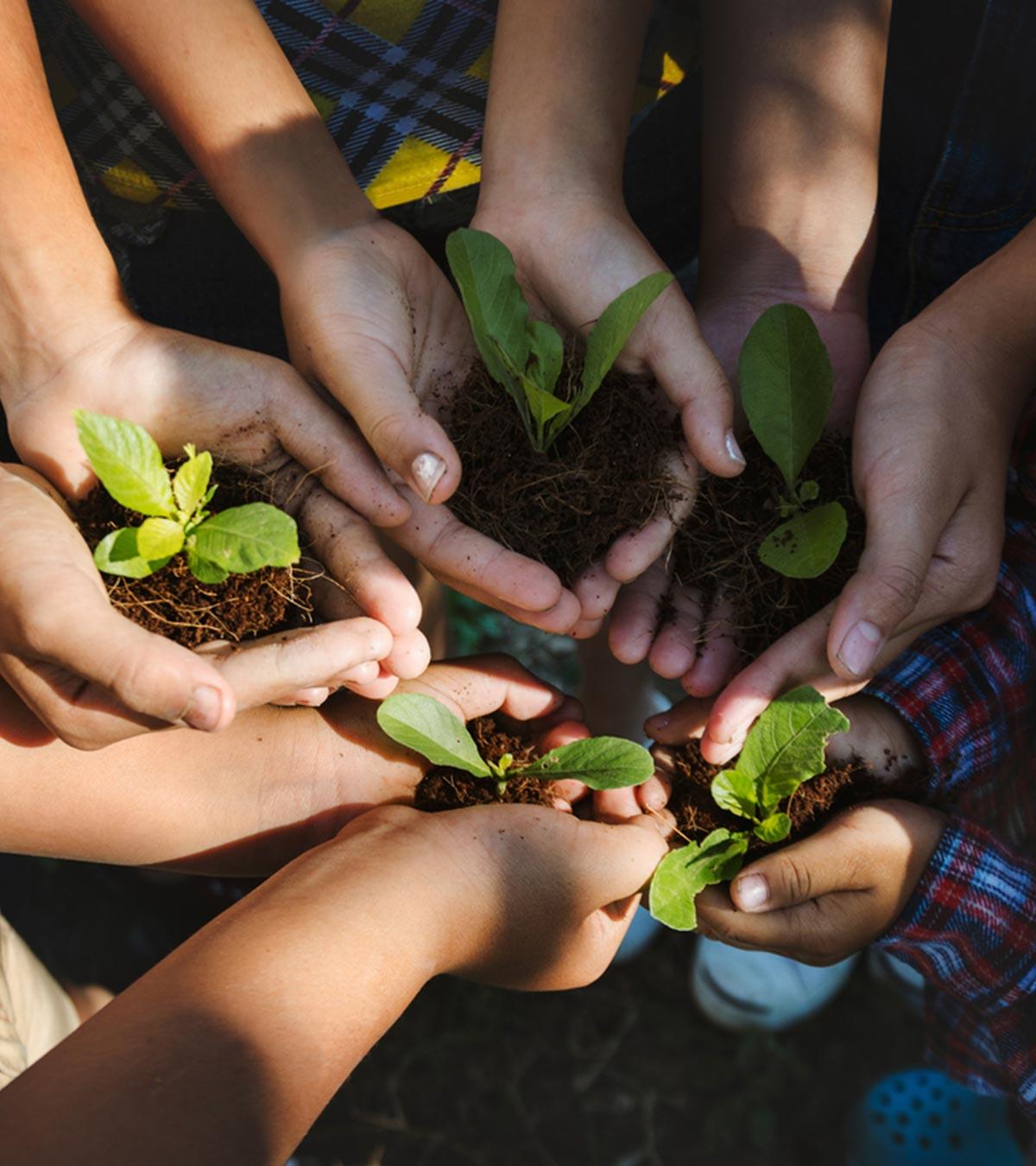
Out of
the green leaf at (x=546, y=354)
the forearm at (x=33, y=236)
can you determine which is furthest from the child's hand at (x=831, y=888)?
the forearm at (x=33, y=236)

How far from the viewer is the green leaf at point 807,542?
4.30 ft

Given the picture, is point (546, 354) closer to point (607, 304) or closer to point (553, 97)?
point (607, 304)

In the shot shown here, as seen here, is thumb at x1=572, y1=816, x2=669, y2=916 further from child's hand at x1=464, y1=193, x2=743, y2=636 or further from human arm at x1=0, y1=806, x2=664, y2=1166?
child's hand at x1=464, y1=193, x2=743, y2=636

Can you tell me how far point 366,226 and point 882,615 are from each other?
0.99 m

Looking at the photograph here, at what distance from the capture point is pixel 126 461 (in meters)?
1.24

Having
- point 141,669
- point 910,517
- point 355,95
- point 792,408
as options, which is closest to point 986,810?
point 910,517

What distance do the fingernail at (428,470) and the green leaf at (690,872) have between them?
640 millimetres

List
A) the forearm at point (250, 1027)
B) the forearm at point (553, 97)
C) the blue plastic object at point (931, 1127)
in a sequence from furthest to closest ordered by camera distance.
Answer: the blue plastic object at point (931, 1127), the forearm at point (553, 97), the forearm at point (250, 1027)

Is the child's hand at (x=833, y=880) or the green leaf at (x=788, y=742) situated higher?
→ the green leaf at (x=788, y=742)

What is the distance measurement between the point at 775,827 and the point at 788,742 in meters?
0.16

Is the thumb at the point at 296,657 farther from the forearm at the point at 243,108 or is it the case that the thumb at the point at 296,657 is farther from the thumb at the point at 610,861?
the forearm at the point at 243,108

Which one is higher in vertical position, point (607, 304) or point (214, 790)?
point (607, 304)

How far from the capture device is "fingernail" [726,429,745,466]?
135 centimetres

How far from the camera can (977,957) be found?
1506 millimetres
